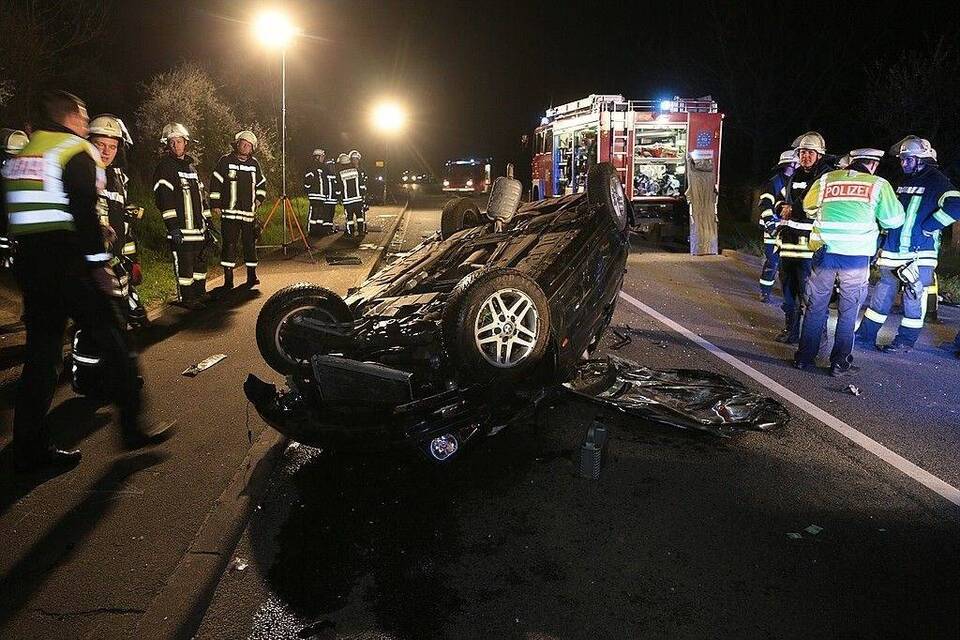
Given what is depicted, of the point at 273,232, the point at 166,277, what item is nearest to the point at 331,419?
the point at 166,277

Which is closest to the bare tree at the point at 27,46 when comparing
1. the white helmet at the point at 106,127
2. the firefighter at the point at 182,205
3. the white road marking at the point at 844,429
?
the firefighter at the point at 182,205

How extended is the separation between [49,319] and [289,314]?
1.33 m

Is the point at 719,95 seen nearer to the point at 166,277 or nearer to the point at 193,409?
the point at 166,277

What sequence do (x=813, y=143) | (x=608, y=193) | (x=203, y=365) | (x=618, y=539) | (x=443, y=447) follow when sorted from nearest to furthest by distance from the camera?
(x=618, y=539) < (x=443, y=447) < (x=608, y=193) < (x=203, y=365) < (x=813, y=143)

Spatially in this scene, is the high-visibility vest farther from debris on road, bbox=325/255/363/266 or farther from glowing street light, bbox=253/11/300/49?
glowing street light, bbox=253/11/300/49

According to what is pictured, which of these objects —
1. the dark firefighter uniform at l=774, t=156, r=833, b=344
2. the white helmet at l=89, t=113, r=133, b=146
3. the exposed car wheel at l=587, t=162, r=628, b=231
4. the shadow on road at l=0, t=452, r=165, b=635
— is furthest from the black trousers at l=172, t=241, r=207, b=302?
the dark firefighter uniform at l=774, t=156, r=833, b=344

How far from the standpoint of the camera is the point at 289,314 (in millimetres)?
4270

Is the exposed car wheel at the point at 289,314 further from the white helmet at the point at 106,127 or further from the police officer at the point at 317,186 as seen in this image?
the police officer at the point at 317,186

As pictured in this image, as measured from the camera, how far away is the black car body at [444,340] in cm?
359

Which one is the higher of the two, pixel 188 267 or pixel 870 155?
pixel 870 155

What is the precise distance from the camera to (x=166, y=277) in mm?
10164

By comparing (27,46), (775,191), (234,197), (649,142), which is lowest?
(234,197)

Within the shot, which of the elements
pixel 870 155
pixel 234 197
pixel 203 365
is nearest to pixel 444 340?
pixel 203 365

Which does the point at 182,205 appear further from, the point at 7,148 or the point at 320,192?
the point at 320,192
